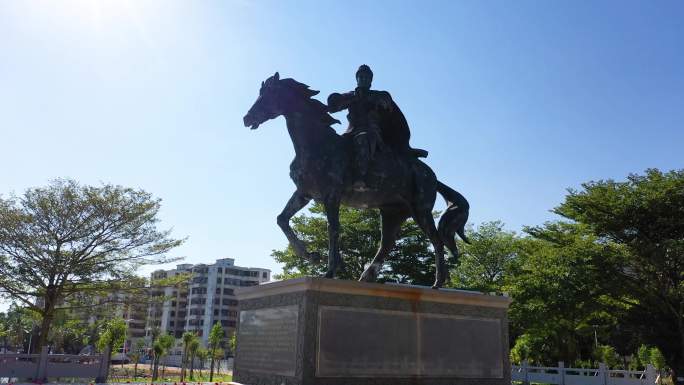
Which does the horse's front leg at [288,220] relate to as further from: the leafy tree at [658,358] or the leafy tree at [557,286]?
the leafy tree at [658,358]

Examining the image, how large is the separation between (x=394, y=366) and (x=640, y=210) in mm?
24877

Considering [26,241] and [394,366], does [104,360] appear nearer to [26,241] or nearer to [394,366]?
[26,241]

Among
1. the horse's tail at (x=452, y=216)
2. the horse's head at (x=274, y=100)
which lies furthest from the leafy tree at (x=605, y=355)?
the horse's head at (x=274, y=100)

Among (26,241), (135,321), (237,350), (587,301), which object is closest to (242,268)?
(135,321)

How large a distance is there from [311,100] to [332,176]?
128cm

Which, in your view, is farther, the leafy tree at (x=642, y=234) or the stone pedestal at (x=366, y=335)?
the leafy tree at (x=642, y=234)

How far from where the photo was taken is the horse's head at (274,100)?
755 cm

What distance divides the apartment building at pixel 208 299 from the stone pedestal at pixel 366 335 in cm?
8584

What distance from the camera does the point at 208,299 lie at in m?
92.0

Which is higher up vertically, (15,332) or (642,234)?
(642,234)

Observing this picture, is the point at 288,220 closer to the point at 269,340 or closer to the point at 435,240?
the point at 269,340

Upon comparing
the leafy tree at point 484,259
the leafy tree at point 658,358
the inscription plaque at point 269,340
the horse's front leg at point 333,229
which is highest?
the leafy tree at point 484,259

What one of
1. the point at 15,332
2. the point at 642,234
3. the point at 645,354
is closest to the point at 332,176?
the point at 642,234

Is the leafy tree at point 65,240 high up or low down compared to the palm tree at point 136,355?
up
